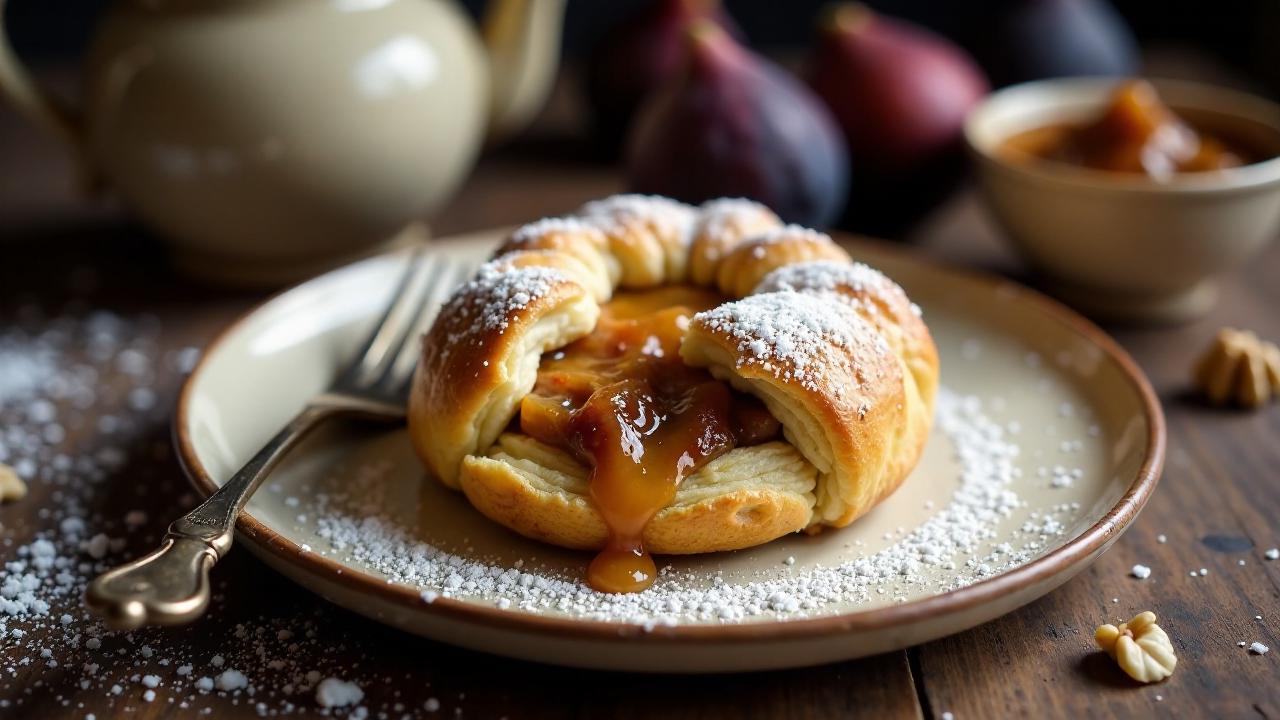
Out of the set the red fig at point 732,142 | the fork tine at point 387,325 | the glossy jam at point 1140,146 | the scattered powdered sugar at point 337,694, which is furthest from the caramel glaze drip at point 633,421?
the glossy jam at point 1140,146

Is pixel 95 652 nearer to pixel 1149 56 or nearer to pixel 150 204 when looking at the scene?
pixel 150 204

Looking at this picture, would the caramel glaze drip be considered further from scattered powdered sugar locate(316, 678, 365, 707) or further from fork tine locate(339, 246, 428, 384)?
fork tine locate(339, 246, 428, 384)

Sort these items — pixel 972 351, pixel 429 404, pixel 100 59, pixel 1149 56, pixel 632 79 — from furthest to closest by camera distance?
pixel 1149 56
pixel 632 79
pixel 100 59
pixel 972 351
pixel 429 404

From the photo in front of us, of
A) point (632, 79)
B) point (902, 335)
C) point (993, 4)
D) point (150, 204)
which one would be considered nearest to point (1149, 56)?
point (993, 4)

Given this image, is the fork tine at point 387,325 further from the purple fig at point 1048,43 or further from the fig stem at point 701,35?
the purple fig at point 1048,43

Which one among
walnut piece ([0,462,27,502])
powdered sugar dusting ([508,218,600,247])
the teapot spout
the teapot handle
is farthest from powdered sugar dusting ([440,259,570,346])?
the teapot handle

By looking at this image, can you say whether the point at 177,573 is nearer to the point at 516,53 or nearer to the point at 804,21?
the point at 516,53

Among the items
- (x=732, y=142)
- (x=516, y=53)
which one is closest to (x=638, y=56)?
(x=516, y=53)
